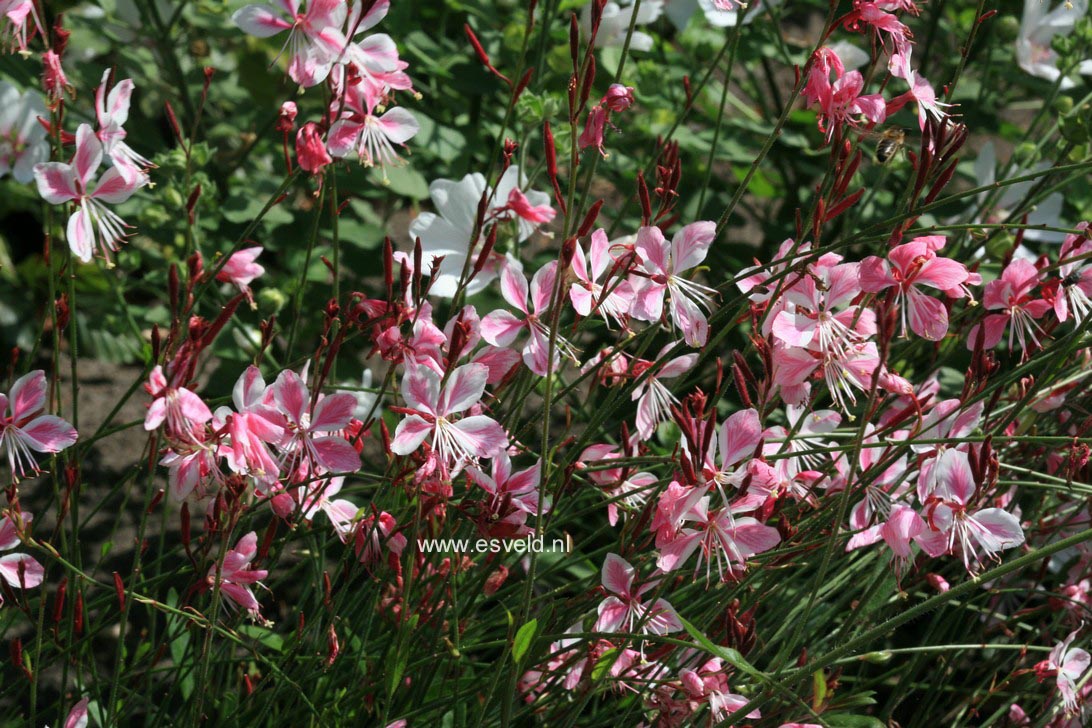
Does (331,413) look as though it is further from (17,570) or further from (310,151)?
(17,570)

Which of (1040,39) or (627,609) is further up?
(1040,39)

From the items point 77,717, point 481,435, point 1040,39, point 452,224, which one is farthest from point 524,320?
point 1040,39

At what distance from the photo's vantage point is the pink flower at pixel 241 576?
113 centimetres

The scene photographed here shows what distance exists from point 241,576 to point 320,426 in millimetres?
229

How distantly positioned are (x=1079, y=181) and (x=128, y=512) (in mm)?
1842

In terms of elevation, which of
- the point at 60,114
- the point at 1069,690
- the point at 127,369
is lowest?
the point at 127,369

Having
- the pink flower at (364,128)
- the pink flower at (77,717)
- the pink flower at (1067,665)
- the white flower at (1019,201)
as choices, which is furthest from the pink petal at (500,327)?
the white flower at (1019,201)

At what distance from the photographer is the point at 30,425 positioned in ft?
3.38

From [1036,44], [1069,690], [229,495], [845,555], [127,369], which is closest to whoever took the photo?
[229,495]

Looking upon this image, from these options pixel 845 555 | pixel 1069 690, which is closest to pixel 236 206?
pixel 845 555

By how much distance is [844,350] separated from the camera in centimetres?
111

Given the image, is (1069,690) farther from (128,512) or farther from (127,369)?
(127,369)

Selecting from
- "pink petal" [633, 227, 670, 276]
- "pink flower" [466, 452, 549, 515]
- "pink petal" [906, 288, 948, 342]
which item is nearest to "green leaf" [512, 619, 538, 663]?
"pink flower" [466, 452, 549, 515]

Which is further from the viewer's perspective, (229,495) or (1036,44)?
(1036,44)
